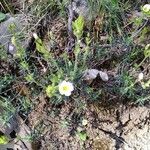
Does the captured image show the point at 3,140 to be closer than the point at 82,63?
Yes

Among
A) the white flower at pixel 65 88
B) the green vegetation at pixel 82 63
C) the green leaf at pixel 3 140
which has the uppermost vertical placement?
the green vegetation at pixel 82 63

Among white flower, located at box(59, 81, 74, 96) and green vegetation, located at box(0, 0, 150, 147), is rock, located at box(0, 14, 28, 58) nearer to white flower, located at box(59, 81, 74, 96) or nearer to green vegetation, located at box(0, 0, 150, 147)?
green vegetation, located at box(0, 0, 150, 147)

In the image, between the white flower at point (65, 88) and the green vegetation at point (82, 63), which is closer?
the white flower at point (65, 88)

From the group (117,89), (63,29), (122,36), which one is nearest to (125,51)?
(122,36)

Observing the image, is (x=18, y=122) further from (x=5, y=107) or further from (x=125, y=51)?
(x=125, y=51)

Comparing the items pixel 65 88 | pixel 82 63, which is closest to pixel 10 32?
pixel 82 63

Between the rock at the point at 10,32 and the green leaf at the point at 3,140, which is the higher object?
the rock at the point at 10,32

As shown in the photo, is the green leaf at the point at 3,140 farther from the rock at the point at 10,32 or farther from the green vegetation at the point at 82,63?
the rock at the point at 10,32

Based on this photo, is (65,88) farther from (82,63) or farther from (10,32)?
(10,32)

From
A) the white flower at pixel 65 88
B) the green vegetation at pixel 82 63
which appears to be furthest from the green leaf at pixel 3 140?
the white flower at pixel 65 88

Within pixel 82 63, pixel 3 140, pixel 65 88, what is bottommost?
pixel 3 140
